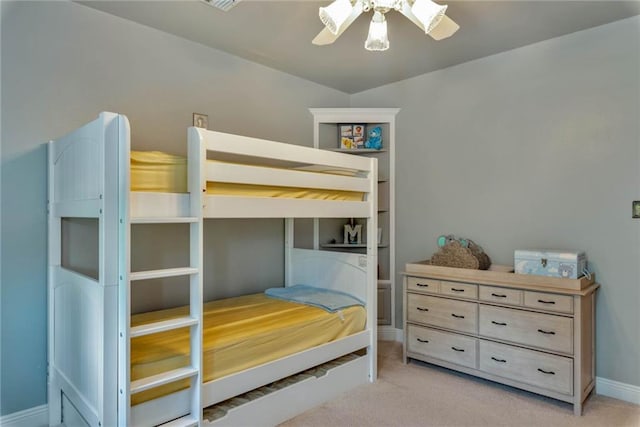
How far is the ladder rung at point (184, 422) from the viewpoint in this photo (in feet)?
5.90

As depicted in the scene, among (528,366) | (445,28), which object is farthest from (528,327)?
(445,28)

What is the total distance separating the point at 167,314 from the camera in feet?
8.29

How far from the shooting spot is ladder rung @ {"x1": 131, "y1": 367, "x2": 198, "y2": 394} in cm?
165

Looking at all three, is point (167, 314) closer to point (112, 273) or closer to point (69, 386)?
point (69, 386)

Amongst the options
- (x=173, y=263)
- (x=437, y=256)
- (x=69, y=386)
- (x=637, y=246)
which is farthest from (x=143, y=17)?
(x=637, y=246)

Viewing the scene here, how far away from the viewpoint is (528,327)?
2.54m

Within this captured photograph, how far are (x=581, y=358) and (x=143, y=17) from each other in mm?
3480

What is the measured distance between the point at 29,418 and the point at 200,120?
83.8 inches

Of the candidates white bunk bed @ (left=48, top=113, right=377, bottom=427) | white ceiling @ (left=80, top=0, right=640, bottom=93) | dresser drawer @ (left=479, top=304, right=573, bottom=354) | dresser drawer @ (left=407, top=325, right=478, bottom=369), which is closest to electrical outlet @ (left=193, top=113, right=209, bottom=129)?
white ceiling @ (left=80, top=0, right=640, bottom=93)

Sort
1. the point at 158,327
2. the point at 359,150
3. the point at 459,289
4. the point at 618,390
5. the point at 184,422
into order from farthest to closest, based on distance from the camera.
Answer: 1. the point at 359,150
2. the point at 459,289
3. the point at 618,390
4. the point at 184,422
5. the point at 158,327

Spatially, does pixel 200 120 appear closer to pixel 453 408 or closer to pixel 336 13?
pixel 336 13

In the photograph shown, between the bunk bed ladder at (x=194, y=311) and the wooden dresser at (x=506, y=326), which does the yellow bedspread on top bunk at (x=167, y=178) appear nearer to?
the bunk bed ladder at (x=194, y=311)

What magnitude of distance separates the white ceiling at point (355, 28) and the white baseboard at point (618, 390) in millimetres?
2408

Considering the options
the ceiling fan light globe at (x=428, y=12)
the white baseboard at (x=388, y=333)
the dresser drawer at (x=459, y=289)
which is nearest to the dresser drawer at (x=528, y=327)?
the dresser drawer at (x=459, y=289)
